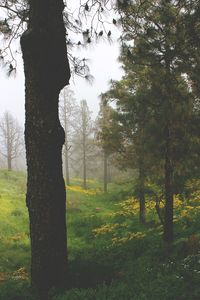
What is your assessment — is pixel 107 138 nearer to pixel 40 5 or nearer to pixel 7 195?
pixel 7 195

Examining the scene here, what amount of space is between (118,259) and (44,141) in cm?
485

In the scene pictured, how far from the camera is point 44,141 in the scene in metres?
6.36

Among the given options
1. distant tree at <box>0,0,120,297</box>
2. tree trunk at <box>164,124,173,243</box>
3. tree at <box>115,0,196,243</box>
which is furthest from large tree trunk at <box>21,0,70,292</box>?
tree trunk at <box>164,124,173,243</box>

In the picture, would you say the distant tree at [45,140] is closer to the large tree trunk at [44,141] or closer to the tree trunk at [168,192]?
the large tree trunk at [44,141]

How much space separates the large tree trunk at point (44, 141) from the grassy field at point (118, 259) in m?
0.50

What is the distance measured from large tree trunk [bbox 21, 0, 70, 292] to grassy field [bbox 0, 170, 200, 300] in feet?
1.64

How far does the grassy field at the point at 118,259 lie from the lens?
5.75m

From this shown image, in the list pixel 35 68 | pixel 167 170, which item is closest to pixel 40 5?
pixel 35 68

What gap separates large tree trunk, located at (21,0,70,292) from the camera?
20.7 ft

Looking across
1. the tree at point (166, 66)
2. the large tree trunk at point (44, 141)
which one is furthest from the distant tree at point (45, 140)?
the tree at point (166, 66)

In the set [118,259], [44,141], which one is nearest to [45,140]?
[44,141]

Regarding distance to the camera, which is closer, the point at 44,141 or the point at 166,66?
the point at 44,141

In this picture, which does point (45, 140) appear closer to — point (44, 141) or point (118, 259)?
point (44, 141)

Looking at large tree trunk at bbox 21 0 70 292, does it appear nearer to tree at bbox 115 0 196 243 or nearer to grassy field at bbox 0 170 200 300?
grassy field at bbox 0 170 200 300
